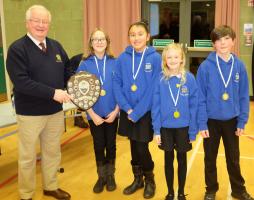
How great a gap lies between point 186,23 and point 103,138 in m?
4.88

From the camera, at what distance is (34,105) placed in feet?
8.55

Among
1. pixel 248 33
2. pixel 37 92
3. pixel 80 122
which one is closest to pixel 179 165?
pixel 37 92

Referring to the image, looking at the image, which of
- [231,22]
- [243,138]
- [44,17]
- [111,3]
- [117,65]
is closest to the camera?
[44,17]

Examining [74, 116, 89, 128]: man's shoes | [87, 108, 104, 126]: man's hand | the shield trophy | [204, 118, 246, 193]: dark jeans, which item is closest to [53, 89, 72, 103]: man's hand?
the shield trophy

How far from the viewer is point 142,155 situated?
112 inches

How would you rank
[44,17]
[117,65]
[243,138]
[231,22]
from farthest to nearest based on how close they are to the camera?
[231,22] < [243,138] < [117,65] < [44,17]

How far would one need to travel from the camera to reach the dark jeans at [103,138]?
291 centimetres

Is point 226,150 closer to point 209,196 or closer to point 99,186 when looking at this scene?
point 209,196

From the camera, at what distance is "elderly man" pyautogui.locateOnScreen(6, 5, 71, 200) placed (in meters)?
2.49

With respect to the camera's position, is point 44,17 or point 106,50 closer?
point 44,17

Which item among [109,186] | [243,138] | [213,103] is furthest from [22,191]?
[243,138]

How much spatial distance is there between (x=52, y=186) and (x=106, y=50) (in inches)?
49.6

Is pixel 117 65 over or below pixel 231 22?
below

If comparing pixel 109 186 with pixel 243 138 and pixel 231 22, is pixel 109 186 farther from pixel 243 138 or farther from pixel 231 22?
pixel 231 22
